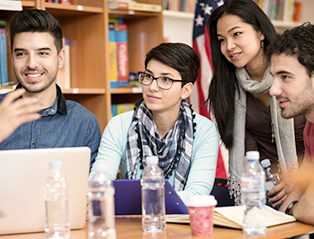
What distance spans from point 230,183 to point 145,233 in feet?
3.63

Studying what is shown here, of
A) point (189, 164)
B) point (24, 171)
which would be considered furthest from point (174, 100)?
point (24, 171)

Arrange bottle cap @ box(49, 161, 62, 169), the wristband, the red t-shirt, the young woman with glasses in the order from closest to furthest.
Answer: bottle cap @ box(49, 161, 62, 169) → the wristband → the red t-shirt → the young woman with glasses

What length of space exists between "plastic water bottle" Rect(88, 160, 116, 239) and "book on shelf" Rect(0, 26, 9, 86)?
153 cm

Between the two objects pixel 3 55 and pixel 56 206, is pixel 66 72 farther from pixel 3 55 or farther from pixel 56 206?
pixel 56 206

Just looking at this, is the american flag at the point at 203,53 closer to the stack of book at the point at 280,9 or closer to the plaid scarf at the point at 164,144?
the plaid scarf at the point at 164,144

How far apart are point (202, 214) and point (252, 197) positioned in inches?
6.9

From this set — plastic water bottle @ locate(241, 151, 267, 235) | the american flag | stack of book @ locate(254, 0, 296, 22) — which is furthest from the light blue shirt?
stack of book @ locate(254, 0, 296, 22)

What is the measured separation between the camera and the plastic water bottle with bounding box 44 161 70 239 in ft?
3.82

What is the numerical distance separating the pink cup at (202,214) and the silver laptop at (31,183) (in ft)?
1.14

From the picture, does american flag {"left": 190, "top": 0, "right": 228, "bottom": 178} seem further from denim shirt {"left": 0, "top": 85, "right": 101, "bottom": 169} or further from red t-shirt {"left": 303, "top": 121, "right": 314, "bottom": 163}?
red t-shirt {"left": 303, "top": 121, "right": 314, "bottom": 163}

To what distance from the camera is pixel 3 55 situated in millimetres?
2412

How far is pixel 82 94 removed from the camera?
2.80m

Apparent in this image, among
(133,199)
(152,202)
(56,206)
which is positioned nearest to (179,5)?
(133,199)

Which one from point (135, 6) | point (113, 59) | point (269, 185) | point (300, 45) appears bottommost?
point (269, 185)
